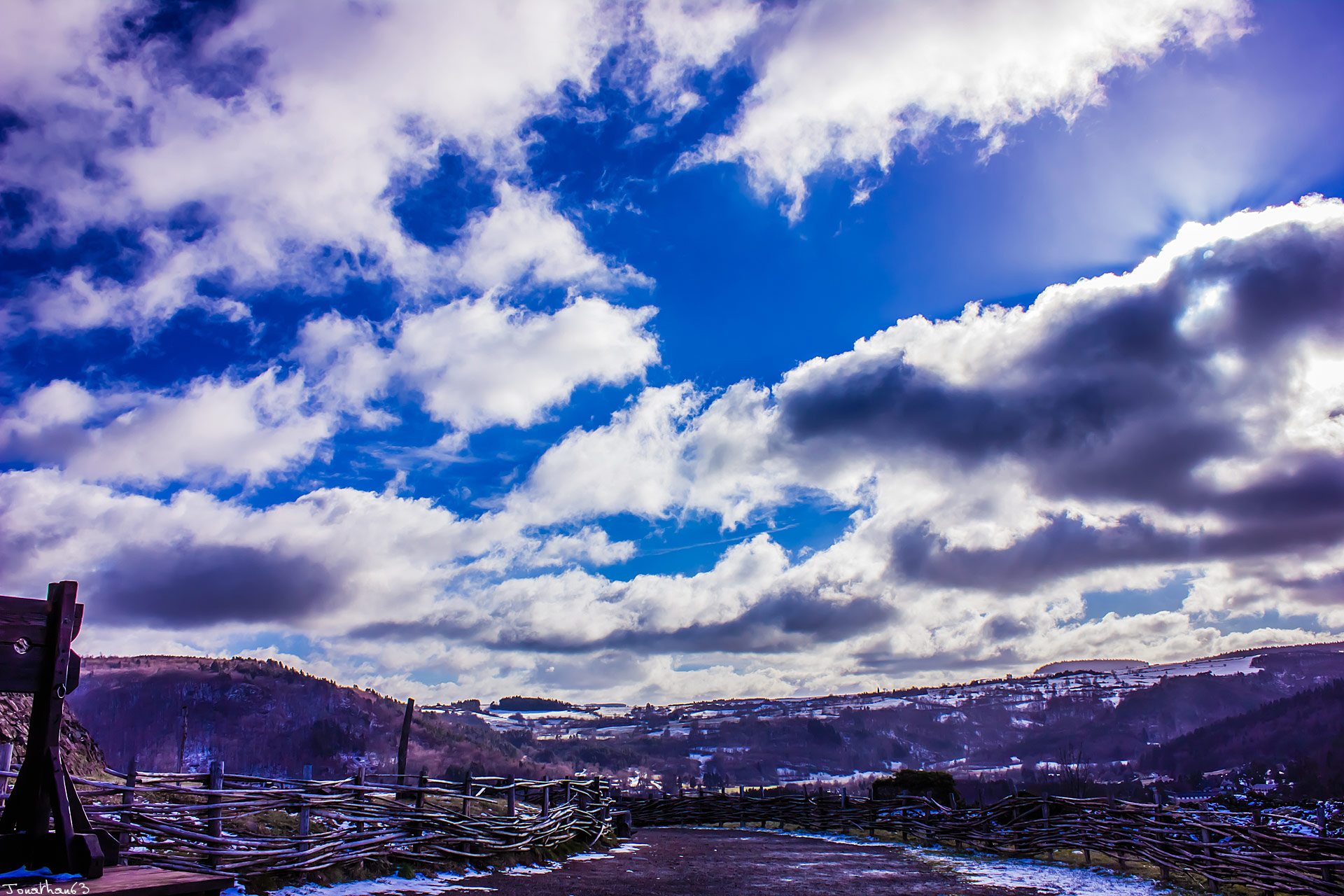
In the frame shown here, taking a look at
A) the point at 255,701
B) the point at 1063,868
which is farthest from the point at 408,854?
the point at 255,701

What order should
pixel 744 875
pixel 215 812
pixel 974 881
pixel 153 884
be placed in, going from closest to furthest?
pixel 153 884 → pixel 215 812 → pixel 974 881 → pixel 744 875

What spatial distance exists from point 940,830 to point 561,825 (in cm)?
1003

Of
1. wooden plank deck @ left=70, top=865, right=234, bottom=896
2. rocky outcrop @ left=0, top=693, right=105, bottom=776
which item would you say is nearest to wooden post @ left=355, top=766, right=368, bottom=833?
rocky outcrop @ left=0, top=693, right=105, bottom=776

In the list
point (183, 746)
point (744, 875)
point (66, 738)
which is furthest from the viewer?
point (183, 746)

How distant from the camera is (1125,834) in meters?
14.2

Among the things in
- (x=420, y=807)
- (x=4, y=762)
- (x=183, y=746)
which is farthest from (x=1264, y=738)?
(x=4, y=762)

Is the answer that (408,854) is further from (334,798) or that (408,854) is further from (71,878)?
(71,878)

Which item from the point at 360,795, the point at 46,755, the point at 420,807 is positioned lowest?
the point at 420,807

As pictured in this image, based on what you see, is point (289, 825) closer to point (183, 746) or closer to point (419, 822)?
point (419, 822)

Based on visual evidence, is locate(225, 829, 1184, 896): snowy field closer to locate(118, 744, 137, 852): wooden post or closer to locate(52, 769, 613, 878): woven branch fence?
locate(52, 769, 613, 878): woven branch fence

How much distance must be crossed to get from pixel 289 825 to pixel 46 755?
28.3 ft

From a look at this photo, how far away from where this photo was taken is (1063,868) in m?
13.8

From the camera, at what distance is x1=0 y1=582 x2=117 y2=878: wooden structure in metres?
4.01

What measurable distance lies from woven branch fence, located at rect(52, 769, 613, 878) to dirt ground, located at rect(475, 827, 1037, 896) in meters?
0.98
